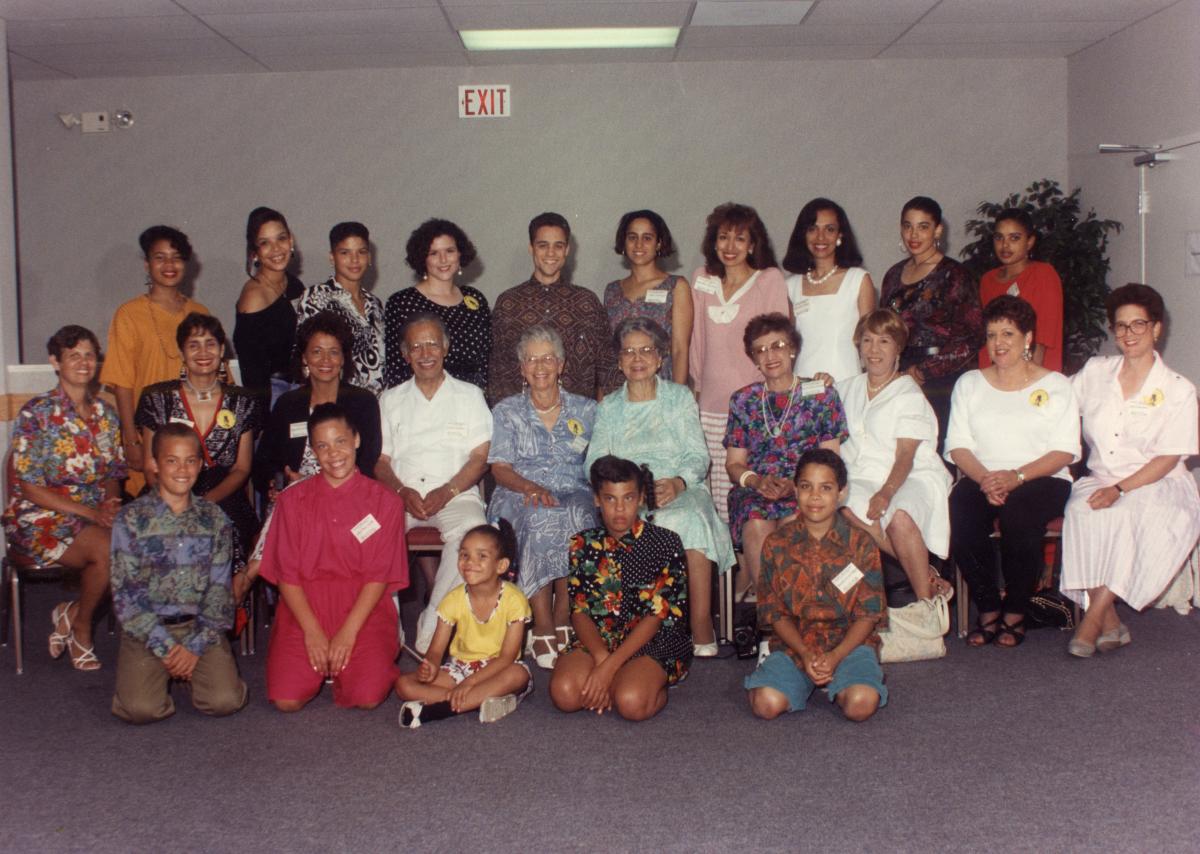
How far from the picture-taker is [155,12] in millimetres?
5285

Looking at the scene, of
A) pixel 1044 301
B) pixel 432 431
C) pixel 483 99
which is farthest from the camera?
pixel 483 99

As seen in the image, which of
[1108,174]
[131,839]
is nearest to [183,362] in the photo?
[131,839]

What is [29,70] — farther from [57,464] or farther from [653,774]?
[653,774]

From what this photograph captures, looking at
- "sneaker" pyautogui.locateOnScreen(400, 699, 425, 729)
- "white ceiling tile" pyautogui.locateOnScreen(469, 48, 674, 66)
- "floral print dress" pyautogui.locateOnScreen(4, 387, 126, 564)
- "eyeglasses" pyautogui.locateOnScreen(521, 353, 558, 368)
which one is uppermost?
"white ceiling tile" pyautogui.locateOnScreen(469, 48, 674, 66)

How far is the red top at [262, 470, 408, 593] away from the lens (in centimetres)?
378

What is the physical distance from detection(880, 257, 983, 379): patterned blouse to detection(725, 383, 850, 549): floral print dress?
705 millimetres

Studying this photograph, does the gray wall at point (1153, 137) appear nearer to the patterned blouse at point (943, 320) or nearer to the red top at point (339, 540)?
the patterned blouse at point (943, 320)

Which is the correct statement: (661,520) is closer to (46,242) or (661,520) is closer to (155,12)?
(155,12)

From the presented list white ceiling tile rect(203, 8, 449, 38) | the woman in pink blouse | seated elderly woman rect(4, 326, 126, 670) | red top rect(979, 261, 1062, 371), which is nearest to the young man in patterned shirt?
the woman in pink blouse

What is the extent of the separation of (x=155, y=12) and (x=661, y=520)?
11.6ft

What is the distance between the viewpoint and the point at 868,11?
552 centimetres

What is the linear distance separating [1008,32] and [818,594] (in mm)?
3875

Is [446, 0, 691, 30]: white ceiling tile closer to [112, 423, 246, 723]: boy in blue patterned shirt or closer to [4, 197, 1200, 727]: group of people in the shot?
[4, 197, 1200, 727]: group of people

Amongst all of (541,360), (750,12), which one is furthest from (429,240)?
(750,12)
